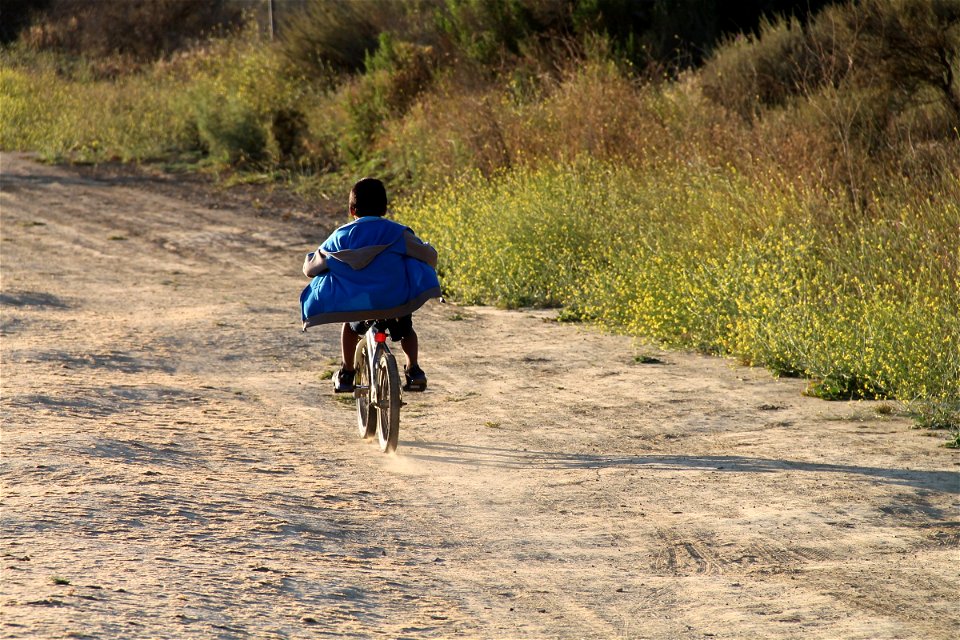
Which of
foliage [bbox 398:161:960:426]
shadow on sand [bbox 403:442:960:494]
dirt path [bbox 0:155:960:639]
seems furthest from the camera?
foliage [bbox 398:161:960:426]

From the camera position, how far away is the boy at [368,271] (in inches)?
264

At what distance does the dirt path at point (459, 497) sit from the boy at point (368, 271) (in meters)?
0.85

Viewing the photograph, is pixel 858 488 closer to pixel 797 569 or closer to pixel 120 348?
pixel 797 569

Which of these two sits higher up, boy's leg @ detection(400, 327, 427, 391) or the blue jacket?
the blue jacket

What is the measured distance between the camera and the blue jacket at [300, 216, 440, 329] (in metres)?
6.70

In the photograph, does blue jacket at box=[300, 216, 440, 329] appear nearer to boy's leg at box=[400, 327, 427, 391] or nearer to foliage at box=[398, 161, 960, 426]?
boy's leg at box=[400, 327, 427, 391]

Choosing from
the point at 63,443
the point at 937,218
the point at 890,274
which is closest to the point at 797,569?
the point at 63,443

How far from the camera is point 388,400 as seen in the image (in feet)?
22.4

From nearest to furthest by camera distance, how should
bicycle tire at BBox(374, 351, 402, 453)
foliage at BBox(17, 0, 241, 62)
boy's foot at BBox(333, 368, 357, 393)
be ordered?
1. bicycle tire at BBox(374, 351, 402, 453)
2. boy's foot at BBox(333, 368, 357, 393)
3. foliage at BBox(17, 0, 241, 62)

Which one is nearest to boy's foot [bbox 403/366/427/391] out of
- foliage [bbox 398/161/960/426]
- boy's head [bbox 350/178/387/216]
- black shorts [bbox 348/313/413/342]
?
black shorts [bbox 348/313/413/342]

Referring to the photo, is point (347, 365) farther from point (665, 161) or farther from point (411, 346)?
point (665, 161)

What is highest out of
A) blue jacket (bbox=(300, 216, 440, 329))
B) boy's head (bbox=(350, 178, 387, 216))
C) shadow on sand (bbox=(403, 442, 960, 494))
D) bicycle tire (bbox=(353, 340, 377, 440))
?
boy's head (bbox=(350, 178, 387, 216))

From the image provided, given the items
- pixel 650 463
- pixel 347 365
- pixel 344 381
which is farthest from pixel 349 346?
pixel 650 463

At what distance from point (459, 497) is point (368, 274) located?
1394 millimetres
